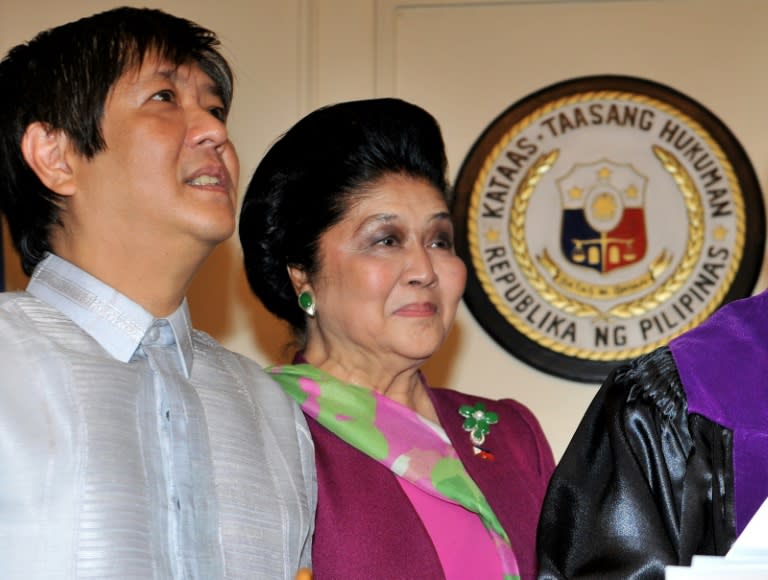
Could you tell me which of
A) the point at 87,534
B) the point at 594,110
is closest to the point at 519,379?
the point at 594,110

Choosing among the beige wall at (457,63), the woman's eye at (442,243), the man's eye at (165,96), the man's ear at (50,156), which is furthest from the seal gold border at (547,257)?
the man's ear at (50,156)

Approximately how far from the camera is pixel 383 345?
280 cm

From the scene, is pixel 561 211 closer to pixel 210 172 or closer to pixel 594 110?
pixel 594 110

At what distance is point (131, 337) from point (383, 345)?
68 centimetres

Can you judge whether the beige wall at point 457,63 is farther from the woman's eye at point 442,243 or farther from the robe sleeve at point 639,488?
the robe sleeve at point 639,488

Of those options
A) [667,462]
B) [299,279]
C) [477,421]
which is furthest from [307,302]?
[667,462]

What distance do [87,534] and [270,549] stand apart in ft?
1.18

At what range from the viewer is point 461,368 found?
13.8ft

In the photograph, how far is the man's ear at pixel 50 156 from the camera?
2.39 metres

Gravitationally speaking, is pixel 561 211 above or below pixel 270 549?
above

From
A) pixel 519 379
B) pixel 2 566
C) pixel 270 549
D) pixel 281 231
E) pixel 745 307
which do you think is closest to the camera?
pixel 2 566

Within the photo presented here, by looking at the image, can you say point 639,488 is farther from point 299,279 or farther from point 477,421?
point 299,279

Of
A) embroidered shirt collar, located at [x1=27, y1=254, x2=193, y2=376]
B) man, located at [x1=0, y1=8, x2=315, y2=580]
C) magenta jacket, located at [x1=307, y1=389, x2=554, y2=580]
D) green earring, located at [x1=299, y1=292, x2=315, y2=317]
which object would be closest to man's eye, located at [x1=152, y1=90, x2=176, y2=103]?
man, located at [x1=0, y1=8, x2=315, y2=580]

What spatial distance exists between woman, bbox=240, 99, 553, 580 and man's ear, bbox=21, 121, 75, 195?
607 mm
